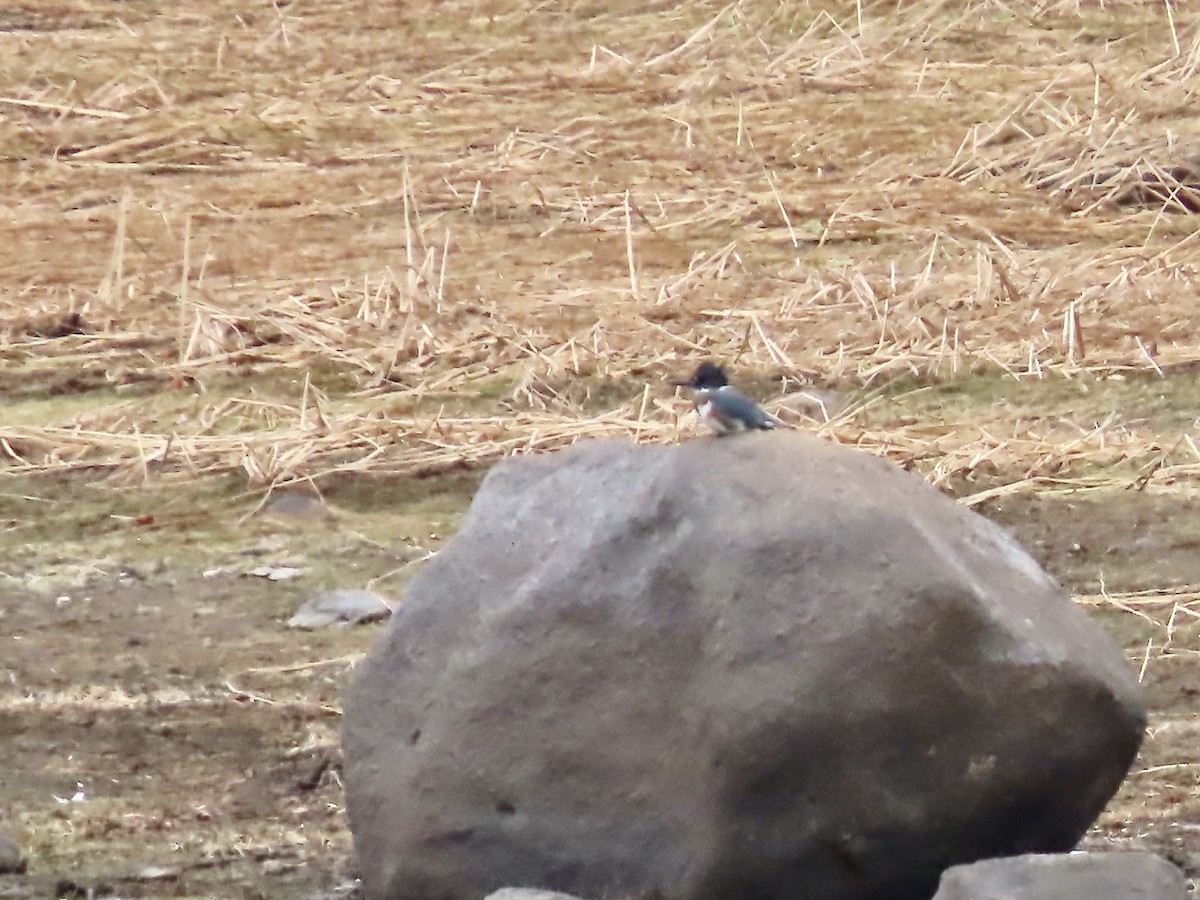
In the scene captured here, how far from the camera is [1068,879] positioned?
9.60ft

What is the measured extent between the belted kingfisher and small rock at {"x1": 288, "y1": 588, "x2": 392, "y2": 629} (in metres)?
1.31

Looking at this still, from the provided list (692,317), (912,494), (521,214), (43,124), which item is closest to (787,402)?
(692,317)

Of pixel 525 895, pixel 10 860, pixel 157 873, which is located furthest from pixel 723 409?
pixel 10 860

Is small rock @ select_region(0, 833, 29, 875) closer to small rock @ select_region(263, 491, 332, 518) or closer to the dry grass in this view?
small rock @ select_region(263, 491, 332, 518)

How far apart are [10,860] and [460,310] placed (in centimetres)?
382

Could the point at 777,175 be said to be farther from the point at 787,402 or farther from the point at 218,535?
the point at 218,535

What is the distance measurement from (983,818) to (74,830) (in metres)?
1.65

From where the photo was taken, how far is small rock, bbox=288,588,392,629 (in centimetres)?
509

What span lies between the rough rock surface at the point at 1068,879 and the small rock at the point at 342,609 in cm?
235

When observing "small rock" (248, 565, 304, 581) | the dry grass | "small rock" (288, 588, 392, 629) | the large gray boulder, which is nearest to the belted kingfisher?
the large gray boulder

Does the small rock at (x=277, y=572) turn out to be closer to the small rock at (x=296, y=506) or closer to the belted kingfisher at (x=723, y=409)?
the small rock at (x=296, y=506)

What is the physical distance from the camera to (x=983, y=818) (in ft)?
10.7

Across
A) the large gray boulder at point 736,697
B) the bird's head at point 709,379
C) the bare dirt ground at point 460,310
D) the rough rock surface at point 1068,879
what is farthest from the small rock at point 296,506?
the rough rock surface at point 1068,879

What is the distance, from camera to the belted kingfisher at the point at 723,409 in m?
3.89
